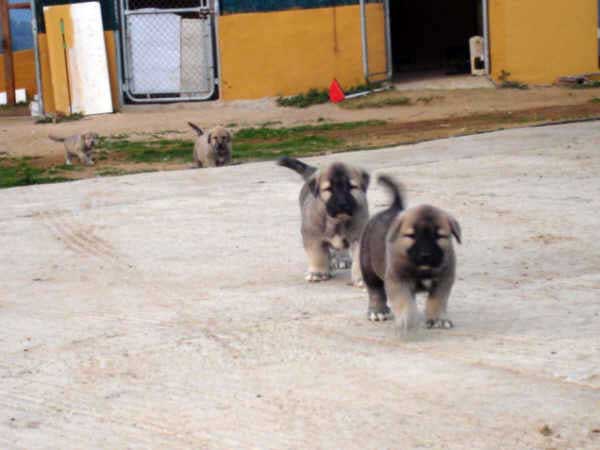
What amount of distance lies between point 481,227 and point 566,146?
462 centimetres

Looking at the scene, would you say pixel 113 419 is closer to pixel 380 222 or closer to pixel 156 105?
pixel 380 222

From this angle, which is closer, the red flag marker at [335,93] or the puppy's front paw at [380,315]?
the puppy's front paw at [380,315]

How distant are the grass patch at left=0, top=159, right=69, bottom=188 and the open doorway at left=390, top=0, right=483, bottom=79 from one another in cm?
1555

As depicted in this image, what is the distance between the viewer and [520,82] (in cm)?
2430

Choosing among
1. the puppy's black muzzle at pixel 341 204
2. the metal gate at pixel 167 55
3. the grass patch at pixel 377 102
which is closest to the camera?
the puppy's black muzzle at pixel 341 204

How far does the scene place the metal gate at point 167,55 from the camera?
2502cm

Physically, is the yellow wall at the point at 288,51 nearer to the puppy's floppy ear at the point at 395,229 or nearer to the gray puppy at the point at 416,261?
the gray puppy at the point at 416,261

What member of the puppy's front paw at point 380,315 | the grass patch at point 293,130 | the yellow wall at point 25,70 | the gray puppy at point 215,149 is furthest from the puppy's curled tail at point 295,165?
the yellow wall at point 25,70

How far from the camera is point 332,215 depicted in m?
8.33

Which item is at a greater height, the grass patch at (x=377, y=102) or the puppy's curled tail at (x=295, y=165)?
the puppy's curled tail at (x=295, y=165)

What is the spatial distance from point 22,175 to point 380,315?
9.97 meters

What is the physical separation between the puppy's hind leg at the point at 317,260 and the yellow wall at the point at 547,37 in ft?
54.3

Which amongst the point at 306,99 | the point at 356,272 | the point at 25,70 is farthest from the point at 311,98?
the point at 356,272

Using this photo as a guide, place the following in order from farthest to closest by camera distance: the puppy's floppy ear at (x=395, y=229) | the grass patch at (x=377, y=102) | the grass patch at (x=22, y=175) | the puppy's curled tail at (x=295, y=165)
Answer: the grass patch at (x=377, y=102), the grass patch at (x=22, y=175), the puppy's curled tail at (x=295, y=165), the puppy's floppy ear at (x=395, y=229)
